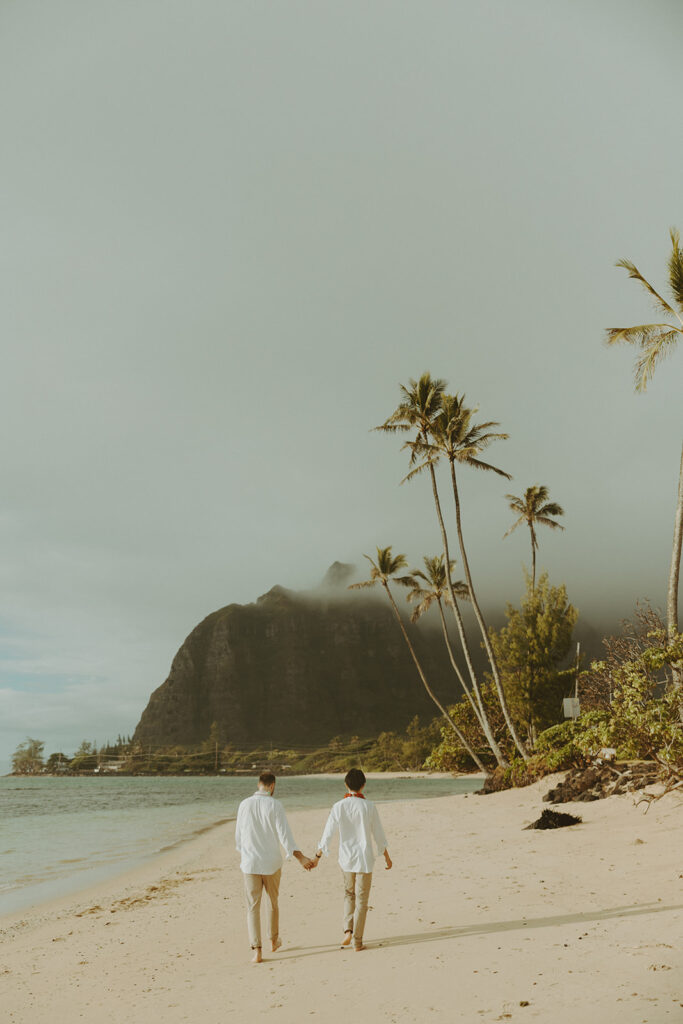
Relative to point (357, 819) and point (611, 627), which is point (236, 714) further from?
point (357, 819)

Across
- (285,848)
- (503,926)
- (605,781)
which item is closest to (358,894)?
(285,848)

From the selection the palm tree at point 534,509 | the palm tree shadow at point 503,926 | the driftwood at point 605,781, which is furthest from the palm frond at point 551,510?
the palm tree shadow at point 503,926

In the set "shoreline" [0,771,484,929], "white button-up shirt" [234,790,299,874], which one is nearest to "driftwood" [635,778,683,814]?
"white button-up shirt" [234,790,299,874]

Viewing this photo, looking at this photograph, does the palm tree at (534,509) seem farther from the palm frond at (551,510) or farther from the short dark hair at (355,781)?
the short dark hair at (355,781)

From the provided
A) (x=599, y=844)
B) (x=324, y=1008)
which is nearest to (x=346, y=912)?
(x=324, y=1008)

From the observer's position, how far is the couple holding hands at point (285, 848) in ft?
20.5

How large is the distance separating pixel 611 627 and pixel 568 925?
189 metres

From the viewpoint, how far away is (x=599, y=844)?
11438 millimetres

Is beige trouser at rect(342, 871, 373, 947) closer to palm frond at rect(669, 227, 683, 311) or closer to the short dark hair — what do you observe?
the short dark hair

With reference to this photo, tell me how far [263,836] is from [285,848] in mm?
232

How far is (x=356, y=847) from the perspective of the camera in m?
6.30

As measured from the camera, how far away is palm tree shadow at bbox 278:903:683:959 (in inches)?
259

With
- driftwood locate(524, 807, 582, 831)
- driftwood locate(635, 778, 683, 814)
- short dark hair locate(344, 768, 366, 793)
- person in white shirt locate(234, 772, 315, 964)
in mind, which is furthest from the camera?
driftwood locate(524, 807, 582, 831)

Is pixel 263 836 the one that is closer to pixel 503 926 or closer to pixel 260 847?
pixel 260 847
